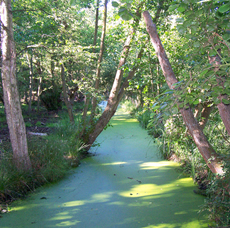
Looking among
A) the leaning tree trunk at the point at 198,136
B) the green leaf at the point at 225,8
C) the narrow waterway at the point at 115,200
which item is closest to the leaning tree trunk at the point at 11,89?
the narrow waterway at the point at 115,200

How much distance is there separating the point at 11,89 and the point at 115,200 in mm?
1927

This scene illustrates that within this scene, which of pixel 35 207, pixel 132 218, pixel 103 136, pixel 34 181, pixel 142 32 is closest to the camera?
pixel 132 218

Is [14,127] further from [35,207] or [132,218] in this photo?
[132,218]

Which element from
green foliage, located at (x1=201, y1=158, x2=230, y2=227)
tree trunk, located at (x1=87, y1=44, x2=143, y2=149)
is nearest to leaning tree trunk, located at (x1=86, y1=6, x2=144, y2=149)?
tree trunk, located at (x1=87, y1=44, x2=143, y2=149)

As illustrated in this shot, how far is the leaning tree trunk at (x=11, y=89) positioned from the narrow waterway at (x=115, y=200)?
583 millimetres

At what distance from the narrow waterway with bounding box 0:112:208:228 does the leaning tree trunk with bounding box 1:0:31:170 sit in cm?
58

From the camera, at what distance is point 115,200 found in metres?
2.79

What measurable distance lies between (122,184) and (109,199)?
1.66 ft

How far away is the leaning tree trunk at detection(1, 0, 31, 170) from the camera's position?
2861 mm

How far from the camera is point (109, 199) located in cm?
282

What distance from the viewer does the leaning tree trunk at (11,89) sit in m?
2.86

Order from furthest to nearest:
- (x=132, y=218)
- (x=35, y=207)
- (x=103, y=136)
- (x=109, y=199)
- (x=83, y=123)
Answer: (x=103, y=136)
(x=83, y=123)
(x=109, y=199)
(x=35, y=207)
(x=132, y=218)

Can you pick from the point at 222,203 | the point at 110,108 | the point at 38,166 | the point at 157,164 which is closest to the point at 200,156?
the point at 157,164

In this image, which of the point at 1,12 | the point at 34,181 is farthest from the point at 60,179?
the point at 1,12
